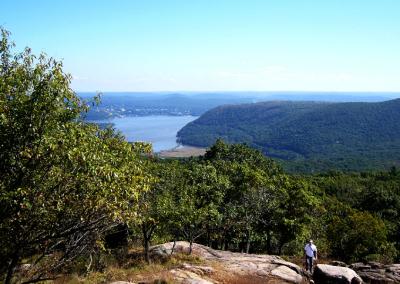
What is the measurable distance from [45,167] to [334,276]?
69.7 feet

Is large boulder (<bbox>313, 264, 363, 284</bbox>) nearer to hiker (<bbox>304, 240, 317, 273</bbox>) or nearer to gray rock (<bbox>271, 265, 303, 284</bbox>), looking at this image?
hiker (<bbox>304, 240, 317, 273</bbox>)

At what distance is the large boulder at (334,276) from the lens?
2653cm

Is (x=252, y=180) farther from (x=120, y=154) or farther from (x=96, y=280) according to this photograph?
(x=120, y=154)

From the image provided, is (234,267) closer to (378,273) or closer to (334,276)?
(334,276)

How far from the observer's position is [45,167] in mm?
11867

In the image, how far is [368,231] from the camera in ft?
183

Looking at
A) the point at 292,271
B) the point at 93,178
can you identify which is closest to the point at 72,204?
the point at 93,178

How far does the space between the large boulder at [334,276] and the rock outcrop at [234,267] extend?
46.6 inches

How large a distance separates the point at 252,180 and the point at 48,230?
3298 centimetres

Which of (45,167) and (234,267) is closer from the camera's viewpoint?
(45,167)

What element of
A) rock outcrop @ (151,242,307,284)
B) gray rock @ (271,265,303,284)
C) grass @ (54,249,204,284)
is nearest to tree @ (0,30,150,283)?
grass @ (54,249,204,284)

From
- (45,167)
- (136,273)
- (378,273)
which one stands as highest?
(45,167)

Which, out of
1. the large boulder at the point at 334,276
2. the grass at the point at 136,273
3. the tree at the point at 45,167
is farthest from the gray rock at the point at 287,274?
the tree at the point at 45,167

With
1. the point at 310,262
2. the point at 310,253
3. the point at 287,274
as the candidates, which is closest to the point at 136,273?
the point at 287,274
